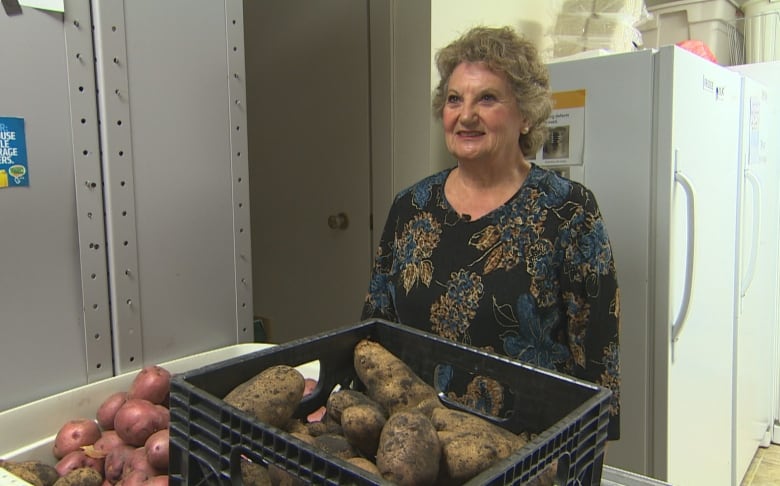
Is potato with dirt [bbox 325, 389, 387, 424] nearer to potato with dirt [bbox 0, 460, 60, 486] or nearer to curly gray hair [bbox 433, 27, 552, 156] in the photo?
potato with dirt [bbox 0, 460, 60, 486]

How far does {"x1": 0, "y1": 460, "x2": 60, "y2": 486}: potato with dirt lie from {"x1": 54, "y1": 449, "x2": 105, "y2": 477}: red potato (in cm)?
1

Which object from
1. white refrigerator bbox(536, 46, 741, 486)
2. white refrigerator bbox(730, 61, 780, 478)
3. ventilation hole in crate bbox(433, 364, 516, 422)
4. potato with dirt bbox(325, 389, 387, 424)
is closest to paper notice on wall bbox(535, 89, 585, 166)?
white refrigerator bbox(536, 46, 741, 486)

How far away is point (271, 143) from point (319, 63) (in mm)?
468

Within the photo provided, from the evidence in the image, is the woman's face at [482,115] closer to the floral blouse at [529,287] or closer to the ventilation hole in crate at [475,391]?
the floral blouse at [529,287]

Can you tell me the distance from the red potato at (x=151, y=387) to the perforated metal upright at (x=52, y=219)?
0.12 meters

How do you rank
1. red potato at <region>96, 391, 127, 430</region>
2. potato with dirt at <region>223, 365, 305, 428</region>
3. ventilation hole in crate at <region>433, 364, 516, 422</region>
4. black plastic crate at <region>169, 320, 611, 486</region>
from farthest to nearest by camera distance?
ventilation hole in crate at <region>433, 364, 516, 422</region>, red potato at <region>96, 391, 127, 430</region>, potato with dirt at <region>223, 365, 305, 428</region>, black plastic crate at <region>169, 320, 611, 486</region>

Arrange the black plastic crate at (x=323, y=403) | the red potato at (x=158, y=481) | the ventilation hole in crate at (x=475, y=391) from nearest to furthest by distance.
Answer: the black plastic crate at (x=323, y=403) → the red potato at (x=158, y=481) → the ventilation hole in crate at (x=475, y=391)

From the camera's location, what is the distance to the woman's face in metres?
1.44

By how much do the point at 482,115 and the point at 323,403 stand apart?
818mm

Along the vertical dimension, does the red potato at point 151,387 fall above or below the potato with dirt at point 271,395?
below

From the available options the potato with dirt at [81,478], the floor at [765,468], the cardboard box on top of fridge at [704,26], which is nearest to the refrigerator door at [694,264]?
the floor at [765,468]

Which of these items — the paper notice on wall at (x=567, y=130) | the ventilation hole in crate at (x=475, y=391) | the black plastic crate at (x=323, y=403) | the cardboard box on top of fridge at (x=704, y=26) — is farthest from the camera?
the cardboard box on top of fridge at (x=704, y=26)

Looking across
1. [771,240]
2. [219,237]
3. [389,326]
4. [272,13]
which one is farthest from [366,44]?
[771,240]

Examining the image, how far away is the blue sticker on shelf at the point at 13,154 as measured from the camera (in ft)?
3.21
